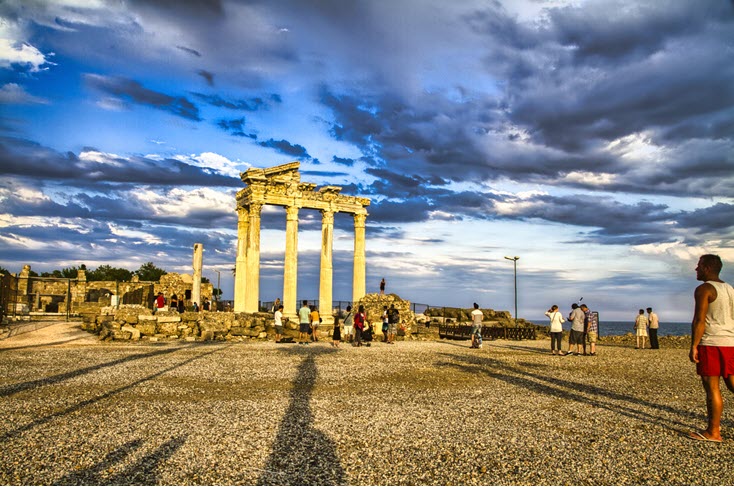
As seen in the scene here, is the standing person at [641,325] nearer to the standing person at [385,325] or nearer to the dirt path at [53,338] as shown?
the standing person at [385,325]

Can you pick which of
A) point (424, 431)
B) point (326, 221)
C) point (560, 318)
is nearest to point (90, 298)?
point (326, 221)

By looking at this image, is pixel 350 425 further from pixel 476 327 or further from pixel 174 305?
pixel 174 305

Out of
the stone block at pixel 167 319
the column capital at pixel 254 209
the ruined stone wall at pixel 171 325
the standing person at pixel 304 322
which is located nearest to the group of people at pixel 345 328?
the standing person at pixel 304 322

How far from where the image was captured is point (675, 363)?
18.6m

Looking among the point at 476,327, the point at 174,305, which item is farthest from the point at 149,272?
the point at 476,327

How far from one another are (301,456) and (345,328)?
21386 millimetres

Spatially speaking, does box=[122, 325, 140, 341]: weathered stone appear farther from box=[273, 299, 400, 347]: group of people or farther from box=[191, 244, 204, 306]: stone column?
box=[191, 244, 204, 306]: stone column

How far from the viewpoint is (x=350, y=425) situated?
8.27 m

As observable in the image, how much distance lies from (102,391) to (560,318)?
1608 centimetres

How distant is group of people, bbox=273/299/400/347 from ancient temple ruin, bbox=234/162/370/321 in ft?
25.7

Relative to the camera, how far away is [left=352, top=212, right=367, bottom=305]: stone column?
132ft

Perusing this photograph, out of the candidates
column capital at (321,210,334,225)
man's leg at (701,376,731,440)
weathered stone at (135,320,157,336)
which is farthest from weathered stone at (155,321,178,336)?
man's leg at (701,376,731,440)

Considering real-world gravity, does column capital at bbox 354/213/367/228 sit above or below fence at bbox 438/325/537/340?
above

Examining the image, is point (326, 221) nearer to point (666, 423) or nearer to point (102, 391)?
point (102, 391)
